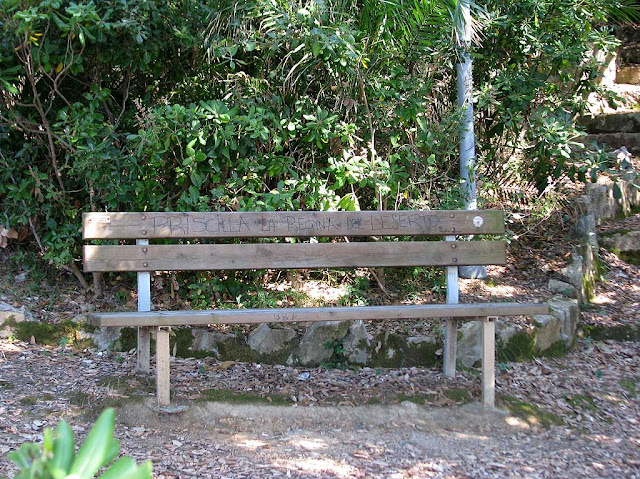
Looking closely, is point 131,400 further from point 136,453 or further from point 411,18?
point 411,18

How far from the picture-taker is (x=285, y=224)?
4168 mm

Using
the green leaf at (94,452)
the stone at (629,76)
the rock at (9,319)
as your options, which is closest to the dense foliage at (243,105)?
the rock at (9,319)

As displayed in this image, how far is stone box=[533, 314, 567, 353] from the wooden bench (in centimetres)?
93

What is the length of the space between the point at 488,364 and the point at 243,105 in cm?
265

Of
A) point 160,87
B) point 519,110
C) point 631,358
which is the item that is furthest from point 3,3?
point 631,358

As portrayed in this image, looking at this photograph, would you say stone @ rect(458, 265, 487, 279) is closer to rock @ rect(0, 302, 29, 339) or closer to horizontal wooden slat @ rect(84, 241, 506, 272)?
horizontal wooden slat @ rect(84, 241, 506, 272)

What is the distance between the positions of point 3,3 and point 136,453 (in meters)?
2.94

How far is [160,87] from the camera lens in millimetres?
5566

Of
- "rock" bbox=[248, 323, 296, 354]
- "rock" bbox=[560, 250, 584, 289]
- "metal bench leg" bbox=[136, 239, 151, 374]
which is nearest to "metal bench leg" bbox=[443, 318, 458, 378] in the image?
"rock" bbox=[248, 323, 296, 354]

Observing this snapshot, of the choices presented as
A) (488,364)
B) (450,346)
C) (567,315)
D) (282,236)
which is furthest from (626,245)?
(282,236)

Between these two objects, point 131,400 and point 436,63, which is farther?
point 436,63

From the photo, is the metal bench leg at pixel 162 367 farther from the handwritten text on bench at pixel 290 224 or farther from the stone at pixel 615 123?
the stone at pixel 615 123

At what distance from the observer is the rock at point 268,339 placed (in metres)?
4.66

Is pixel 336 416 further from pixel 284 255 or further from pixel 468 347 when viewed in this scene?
pixel 468 347
